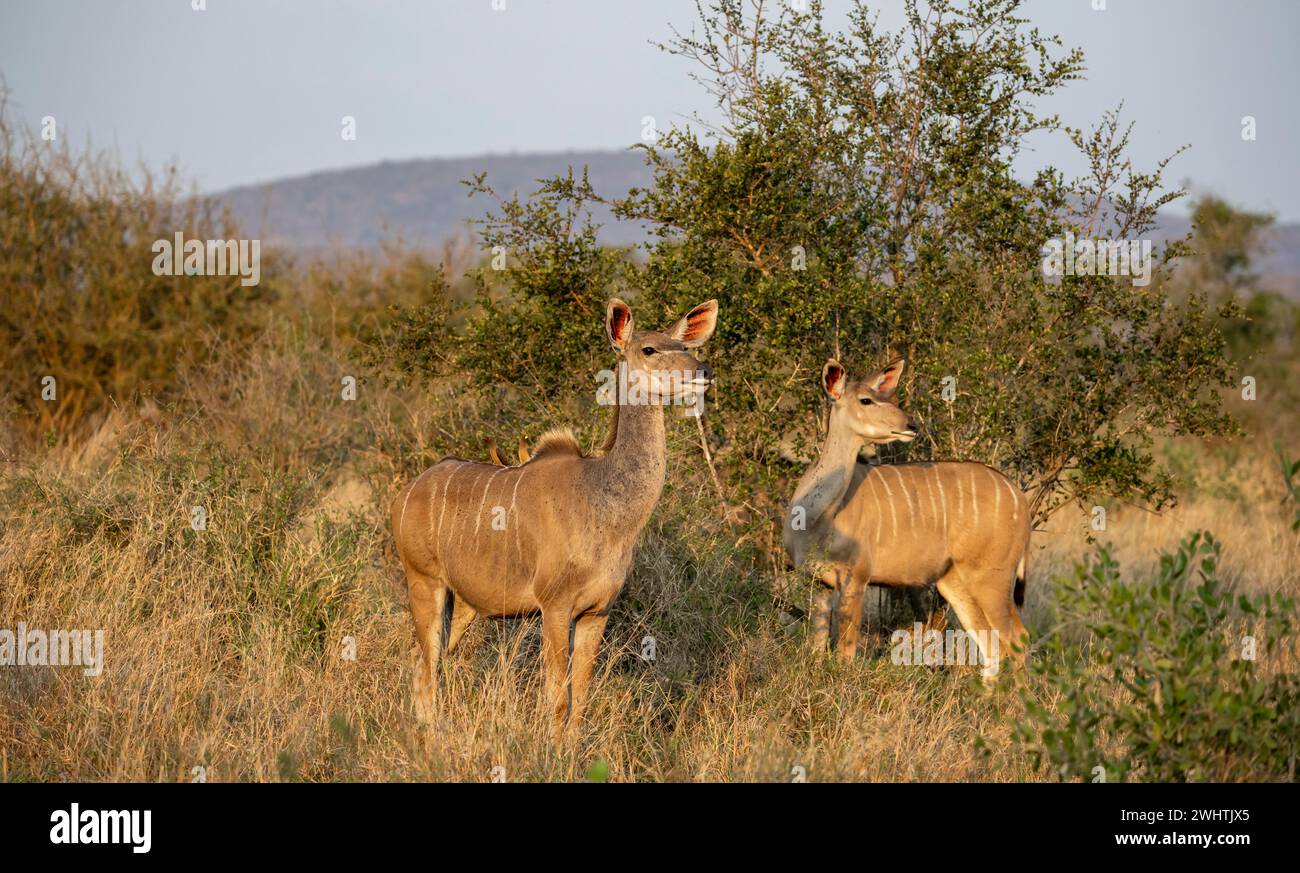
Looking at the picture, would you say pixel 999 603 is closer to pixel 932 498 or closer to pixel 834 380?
pixel 932 498

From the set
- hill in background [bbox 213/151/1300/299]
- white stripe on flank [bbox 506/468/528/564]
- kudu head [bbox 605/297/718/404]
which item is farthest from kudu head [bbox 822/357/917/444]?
hill in background [bbox 213/151/1300/299]

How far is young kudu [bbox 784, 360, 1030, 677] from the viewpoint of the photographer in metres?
8.16

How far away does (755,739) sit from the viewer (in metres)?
6.36

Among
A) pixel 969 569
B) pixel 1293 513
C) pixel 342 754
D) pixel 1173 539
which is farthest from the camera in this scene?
pixel 1293 513

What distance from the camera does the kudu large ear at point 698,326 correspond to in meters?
6.59

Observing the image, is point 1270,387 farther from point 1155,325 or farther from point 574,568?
point 574,568

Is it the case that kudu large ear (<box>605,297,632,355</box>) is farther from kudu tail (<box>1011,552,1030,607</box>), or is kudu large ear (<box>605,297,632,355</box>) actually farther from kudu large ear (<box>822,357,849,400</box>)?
kudu tail (<box>1011,552,1030,607</box>)

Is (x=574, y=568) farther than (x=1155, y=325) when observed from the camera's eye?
No

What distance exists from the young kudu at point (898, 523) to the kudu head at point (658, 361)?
1986mm

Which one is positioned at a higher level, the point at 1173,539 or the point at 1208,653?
the point at 1208,653

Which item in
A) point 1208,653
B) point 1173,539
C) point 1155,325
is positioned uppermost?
point 1155,325

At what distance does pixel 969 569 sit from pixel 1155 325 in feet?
7.30
